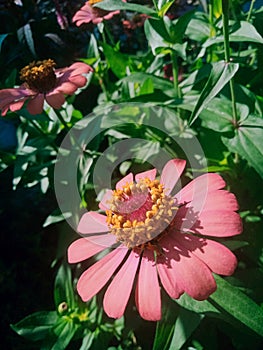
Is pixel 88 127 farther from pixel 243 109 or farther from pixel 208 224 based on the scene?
pixel 208 224

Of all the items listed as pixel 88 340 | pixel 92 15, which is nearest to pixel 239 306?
pixel 88 340

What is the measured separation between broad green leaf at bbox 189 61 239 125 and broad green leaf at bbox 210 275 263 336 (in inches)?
10.6

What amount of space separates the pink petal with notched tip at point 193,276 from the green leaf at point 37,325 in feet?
1.53

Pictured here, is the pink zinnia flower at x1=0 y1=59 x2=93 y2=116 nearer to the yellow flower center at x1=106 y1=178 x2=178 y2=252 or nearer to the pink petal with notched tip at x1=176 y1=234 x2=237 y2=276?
the yellow flower center at x1=106 y1=178 x2=178 y2=252

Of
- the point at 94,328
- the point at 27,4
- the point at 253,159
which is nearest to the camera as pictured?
the point at 253,159

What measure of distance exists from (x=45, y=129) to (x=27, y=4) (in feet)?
1.55

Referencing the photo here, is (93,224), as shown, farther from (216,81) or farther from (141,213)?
(216,81)

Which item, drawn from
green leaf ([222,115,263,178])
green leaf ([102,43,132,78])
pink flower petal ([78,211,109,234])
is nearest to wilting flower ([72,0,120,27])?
green leaf ([102,43,132,78])

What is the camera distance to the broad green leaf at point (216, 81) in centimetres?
71

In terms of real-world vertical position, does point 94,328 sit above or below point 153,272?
below

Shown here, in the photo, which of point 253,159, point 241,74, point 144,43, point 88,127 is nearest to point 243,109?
point 253,159

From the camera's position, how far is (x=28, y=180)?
3.75 ft

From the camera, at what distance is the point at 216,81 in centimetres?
74

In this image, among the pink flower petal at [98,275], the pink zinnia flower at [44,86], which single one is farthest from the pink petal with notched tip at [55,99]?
the pink flower petal at [98,275]
